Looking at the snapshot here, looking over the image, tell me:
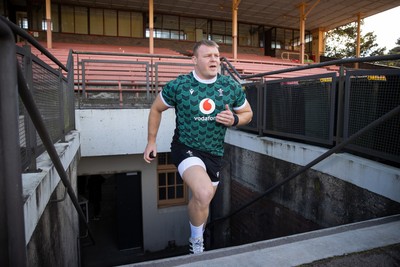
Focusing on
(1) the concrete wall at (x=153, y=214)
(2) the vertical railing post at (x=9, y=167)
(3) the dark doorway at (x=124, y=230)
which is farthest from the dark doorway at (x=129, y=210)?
(2) the vertical railing post at (x=9, y=167)

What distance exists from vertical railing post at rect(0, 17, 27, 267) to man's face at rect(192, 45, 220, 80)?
1714 millimetres

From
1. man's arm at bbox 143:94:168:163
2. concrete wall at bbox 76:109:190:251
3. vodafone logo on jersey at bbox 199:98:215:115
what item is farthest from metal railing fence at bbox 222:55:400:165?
concrete wall at bbox 76:109:190:251

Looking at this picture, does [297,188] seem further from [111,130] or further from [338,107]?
[111,130]

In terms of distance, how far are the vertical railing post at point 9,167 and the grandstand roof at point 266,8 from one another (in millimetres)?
16811

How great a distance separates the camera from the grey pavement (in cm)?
188

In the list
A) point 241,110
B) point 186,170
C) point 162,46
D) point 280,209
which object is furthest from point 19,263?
point 162,46

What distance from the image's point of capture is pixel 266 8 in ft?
59.0

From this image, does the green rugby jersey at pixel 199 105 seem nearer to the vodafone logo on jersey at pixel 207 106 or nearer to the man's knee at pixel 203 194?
the vodafone logo on jersey at pixel 207 106

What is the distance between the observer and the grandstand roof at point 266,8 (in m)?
16.8

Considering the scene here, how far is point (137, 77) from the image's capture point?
10.3 m

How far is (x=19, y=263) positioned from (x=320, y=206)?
369cm

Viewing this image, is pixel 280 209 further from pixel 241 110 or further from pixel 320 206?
pixel 241 110

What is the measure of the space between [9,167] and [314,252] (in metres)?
1.84

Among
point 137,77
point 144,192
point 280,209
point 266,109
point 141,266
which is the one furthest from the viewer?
point 137,77
